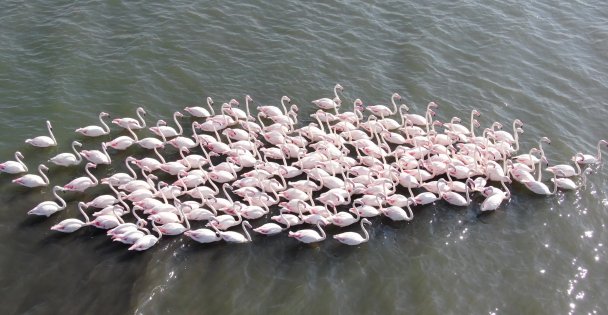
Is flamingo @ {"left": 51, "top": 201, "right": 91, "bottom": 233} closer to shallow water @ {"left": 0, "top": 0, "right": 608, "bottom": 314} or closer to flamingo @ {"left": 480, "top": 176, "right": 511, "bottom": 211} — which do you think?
shallow water @ {"left": 0, "top": 0, "right": 608, "bottom": 314}

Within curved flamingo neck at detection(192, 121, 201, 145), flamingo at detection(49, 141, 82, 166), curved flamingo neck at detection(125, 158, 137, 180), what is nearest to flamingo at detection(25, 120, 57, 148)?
flamingo at detection(49, 141, 82, 166)

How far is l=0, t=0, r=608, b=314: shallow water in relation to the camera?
1603 centimetres

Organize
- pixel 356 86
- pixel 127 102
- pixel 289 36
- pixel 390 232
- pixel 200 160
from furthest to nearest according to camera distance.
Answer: pixel 289 36 < pixel 356 86 < pixel 127 102 < pixel 200 160 < pixel 390 232

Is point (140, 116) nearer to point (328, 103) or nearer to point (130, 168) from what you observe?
point (130, 168)

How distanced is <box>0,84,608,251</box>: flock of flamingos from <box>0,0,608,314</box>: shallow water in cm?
48

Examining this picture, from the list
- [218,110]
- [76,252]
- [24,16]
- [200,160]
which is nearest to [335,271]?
[200,160]

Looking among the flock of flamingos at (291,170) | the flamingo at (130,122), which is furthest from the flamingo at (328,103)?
the flamingo at (130,122)

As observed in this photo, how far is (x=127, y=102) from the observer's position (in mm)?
22281

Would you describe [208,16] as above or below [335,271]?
above

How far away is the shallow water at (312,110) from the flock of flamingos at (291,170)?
0.48 m

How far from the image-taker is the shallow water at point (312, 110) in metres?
16.0

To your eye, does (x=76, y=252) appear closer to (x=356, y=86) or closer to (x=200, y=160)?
(x=200, y=160)

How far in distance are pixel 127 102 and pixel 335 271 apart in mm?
10869

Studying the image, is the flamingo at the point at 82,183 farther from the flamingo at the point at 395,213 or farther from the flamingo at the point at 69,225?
the flamingo at the point at 395,213
